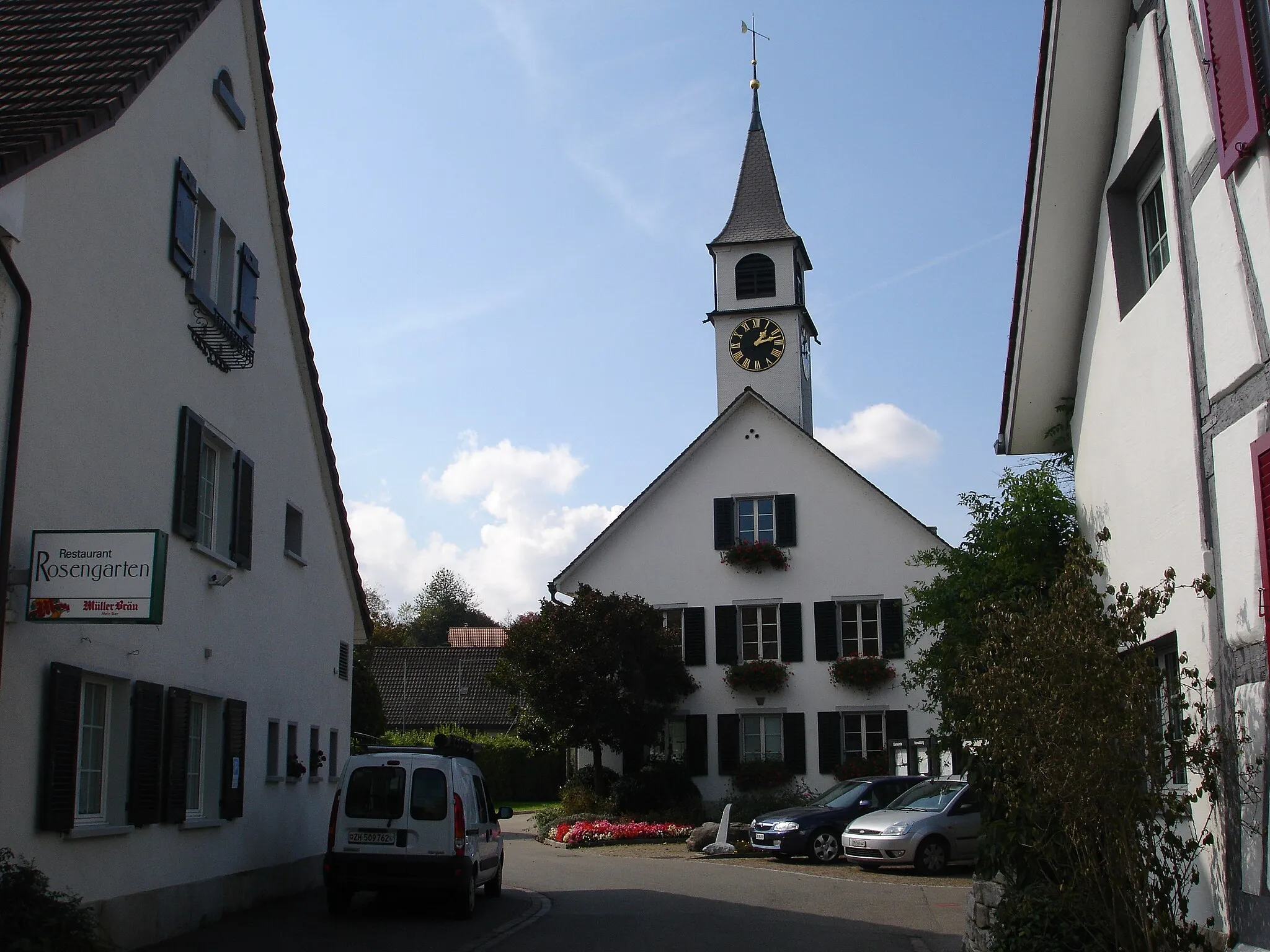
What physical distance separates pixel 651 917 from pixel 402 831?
3.10 m

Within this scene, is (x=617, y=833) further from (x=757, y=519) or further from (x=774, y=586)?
(x=757, y=519)

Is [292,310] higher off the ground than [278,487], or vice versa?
[292,310]

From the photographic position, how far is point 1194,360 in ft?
28.9

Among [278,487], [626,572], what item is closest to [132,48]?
[278,487]

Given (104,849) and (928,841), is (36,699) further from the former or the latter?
(928,841)

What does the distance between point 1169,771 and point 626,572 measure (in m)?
27.5

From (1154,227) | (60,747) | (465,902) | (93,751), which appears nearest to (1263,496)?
(1154,227)

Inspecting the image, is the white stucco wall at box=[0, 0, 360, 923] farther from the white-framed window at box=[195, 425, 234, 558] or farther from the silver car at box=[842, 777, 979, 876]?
the silver car at box=[842, 777, 979, 876]

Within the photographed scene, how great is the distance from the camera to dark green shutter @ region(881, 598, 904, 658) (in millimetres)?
33281

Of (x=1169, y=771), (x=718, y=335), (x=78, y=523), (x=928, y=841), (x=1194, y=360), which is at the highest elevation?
(x=718, y=335)

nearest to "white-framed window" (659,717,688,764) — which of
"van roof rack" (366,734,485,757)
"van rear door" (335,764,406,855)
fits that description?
"van roof rack" (366,734,485,757)

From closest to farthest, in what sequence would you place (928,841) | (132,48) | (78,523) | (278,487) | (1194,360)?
(1194,360) < (78,523) < (132,48) < (278,487) < (928,841)

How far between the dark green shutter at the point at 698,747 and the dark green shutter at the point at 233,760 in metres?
19.2

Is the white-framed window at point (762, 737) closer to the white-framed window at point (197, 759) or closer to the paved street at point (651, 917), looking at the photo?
the paved street at point (651, 917)
